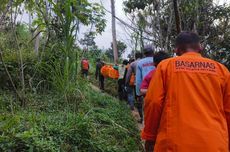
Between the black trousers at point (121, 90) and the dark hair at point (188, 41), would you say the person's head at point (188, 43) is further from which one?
the black trousers at point (121, 90)

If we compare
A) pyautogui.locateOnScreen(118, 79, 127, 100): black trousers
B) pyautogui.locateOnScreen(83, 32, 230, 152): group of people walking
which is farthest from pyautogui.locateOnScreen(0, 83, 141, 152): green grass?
pyautogui.locateOnScreen(118, 79, 127, 100): black trousers

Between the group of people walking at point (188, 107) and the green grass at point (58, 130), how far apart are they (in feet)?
5.34

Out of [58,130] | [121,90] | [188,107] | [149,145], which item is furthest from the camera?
[121,90]

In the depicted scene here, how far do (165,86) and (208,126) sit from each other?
450 millimetres

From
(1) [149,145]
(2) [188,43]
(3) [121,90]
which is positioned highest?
(2) [188,43]

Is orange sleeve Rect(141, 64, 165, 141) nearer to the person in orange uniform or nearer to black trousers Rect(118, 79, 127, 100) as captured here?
the person in orange uniform

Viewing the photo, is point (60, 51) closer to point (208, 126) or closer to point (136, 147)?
point (136, 147)

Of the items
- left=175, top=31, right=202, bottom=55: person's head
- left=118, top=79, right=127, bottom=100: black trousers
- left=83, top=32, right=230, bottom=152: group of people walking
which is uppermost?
left=175, top=31, right=202, bottom=55: person's head

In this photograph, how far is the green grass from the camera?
4250 mm

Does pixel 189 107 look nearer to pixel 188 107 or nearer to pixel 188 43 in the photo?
pixel 188 107

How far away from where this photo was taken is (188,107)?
297 cm

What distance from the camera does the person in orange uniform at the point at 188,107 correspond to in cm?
291

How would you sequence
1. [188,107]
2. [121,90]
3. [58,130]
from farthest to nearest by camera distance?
[121,90], [58,130], [188,107]

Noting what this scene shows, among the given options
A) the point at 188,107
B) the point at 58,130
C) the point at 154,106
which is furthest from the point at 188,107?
the point at 58,130
